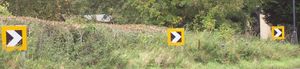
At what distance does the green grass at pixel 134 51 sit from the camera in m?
15.3

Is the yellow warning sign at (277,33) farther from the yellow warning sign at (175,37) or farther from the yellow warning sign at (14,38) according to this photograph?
the yellow warning sign at (14,38)

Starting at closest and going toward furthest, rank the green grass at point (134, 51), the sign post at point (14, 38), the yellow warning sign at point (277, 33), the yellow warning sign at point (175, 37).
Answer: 1. the sign post at point (14, 38)
2. the green grass at point (134, 51)
3. the yellow warning sign at point (175, 37)
4. the yellow warning sign at point (277, 33)

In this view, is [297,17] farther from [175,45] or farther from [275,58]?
[175,45]

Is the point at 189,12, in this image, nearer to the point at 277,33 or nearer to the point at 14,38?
the point at 277,33

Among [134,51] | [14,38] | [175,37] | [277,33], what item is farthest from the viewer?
[277,33]

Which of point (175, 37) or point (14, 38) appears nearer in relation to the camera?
point (14, 38)

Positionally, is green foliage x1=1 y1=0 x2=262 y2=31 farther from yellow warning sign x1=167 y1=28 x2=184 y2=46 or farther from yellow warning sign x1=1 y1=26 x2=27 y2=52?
yellow warning sign x1=1 y1=26 x2=27 y2=52

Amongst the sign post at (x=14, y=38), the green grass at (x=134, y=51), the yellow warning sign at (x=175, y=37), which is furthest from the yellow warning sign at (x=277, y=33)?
the sign post at (x=14, y=38)

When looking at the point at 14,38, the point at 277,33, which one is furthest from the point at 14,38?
the point at 277,33

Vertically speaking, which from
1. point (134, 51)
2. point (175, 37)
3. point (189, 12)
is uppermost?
point (175, 37)

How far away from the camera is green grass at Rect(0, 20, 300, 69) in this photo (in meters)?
15.3

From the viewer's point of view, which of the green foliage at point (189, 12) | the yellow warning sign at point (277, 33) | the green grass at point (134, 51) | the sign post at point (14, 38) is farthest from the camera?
the green foliage at point (189, 12)

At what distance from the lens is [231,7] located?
2923 cm

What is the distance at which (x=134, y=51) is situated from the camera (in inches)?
726
